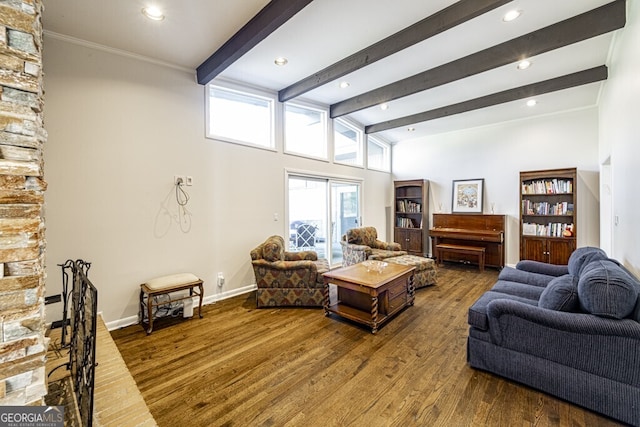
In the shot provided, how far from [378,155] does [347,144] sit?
4.61ft

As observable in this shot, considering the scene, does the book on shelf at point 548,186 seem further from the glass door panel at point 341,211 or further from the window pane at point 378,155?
the glass door panel at point 341,211

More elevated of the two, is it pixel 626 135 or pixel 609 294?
pixel 626 135

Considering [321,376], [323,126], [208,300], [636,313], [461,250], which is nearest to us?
[636,313]

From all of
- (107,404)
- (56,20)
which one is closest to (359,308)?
(107,404)

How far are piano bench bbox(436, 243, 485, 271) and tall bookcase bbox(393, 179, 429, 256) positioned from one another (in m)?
0.62

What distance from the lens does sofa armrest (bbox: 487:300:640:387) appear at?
5.44 ft

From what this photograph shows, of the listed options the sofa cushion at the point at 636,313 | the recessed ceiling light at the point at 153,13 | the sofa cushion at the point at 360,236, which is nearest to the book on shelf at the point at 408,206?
the sofa cushion at the point at 360,236

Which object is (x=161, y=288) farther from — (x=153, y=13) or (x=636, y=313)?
(x=636, y=313)

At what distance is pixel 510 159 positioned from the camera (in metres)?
5.62

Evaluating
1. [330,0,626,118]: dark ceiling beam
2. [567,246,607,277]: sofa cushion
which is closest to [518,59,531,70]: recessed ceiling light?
[330,0,626,118]: dark ceiling beam

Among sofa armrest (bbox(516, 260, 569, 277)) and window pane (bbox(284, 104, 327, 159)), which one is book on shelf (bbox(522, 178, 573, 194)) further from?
window pane (bbox(284, 104, 327, 159))

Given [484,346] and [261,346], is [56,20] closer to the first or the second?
[261,346]

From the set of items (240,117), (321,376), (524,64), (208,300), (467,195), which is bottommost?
(321,376)

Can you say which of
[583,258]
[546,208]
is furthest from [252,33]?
[546,208]
